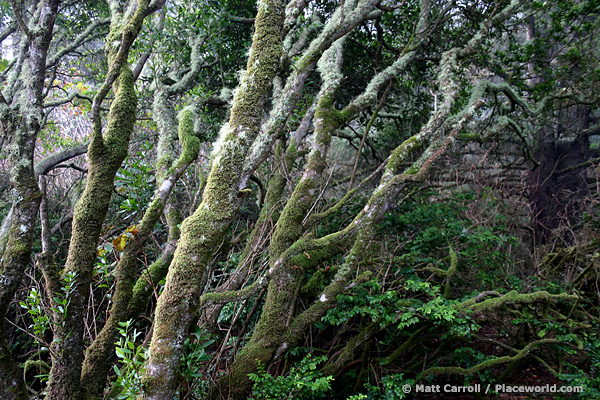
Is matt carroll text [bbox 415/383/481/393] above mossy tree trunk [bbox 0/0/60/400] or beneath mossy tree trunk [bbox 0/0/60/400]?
beneath

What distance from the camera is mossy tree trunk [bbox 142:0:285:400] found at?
1964mm

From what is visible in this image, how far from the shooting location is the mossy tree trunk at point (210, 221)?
1964mm

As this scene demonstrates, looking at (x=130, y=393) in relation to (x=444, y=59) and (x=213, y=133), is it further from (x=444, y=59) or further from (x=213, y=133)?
(x=444, y=59)

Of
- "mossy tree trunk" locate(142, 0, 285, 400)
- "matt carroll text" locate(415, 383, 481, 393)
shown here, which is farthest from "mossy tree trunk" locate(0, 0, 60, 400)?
"matt carroll text" locate(415, 383, 481, 393)

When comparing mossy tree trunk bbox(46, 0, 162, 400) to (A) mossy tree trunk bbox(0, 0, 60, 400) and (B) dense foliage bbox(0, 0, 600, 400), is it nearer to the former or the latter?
(B) dense foliage bbox(0, 0, 600, 400)

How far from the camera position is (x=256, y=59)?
2.44 m

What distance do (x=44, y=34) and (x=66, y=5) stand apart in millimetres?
4696

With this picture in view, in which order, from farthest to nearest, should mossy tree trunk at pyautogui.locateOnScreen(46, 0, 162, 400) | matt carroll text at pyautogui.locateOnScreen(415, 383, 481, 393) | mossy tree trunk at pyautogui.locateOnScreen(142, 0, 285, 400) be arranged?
matt carroll text at pyautogui.locateOnScreen(415, 383, 481, 393), mossy tree trunk at pyautogui.locateOnScreen(46, 0, 162, 400), mossy tree trunk at pyautogui.locateOnScreen(142, 0, 285, 400)

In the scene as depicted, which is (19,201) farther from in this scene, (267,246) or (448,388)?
(448,388)

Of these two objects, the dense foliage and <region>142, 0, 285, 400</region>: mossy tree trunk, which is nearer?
<region>142, 0, 285, 400</region>: mossy tree trunk

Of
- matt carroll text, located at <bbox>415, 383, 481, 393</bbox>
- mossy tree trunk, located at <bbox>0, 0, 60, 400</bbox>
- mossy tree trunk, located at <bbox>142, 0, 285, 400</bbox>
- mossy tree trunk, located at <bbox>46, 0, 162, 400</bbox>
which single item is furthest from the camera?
matt carroll text, located at <bbox>415, 383, 481, 393</bbox>

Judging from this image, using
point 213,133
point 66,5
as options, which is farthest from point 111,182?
point 66,5

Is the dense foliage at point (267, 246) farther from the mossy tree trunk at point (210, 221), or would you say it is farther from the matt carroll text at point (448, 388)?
the matt carroll text at point (448, 388)

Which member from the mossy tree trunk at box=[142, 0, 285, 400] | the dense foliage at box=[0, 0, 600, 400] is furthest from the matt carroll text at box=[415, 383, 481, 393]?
the mossy tree trunk at box=[142, 0, 285, 400]
